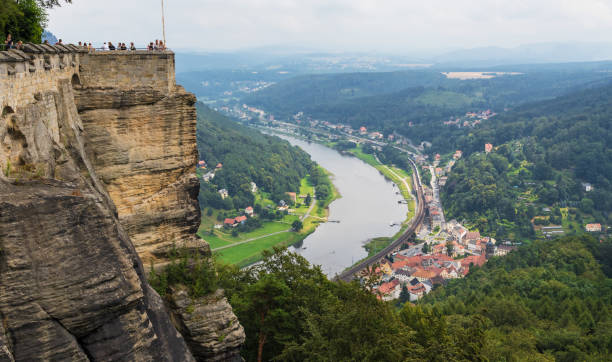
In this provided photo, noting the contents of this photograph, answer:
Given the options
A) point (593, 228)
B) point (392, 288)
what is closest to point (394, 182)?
point (593, 228)

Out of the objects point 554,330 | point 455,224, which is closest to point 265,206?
point 455,224

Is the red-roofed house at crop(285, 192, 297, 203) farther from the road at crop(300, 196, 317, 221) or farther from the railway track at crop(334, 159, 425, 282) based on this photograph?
the railway track at crop(334, 159, 425, 282)

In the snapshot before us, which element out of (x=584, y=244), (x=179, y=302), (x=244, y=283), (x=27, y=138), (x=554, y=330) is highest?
(x=27, y=138)

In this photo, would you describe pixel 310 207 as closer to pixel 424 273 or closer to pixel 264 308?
pixel 424 273

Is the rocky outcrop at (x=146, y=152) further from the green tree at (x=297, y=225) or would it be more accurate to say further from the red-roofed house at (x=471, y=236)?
the red-roofed house at (x=471, y=236)

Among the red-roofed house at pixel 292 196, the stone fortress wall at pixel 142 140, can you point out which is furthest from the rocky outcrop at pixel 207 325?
the red-roofed house at pixel 292 196

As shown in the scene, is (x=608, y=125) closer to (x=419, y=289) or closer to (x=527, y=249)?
(x=527, y=249)
